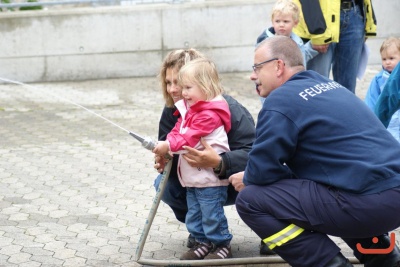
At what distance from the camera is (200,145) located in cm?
504

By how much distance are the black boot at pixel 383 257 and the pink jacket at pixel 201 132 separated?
907 mm

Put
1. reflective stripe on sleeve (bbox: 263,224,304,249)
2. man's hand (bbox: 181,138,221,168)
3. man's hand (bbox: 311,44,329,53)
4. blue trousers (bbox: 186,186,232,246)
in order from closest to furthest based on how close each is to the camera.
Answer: reflective stripe on sleeve (bbox: 263,224,304,249), man's hand (bbox: 181,138,221,168), blue trousers (bbox: 186,186,232,246), man's hand (bbox: 311,44,329,53)

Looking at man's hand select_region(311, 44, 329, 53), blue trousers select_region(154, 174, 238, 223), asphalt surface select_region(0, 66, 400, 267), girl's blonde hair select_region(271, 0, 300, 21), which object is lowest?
asphalt surface select_region(0, 66, 400, 267)

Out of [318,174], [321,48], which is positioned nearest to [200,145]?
[318,174]

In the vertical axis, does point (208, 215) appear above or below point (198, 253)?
above

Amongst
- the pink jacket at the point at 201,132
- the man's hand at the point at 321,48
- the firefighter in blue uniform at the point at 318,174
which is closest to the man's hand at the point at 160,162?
the pink jacket at the point at 201,132

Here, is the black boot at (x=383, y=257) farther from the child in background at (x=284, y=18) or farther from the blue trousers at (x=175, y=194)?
the child in background at (x=284, y=18)

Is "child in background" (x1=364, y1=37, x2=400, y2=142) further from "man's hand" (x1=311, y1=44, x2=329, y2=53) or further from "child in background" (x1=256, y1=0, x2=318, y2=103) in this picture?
"man's hand" (x1=311, y1=44, x2=329, y2=53)

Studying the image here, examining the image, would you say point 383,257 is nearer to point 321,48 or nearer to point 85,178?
point 85,178

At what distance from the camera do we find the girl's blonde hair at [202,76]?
499 cm

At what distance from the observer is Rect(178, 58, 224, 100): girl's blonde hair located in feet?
16.4

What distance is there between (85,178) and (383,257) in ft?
10.2

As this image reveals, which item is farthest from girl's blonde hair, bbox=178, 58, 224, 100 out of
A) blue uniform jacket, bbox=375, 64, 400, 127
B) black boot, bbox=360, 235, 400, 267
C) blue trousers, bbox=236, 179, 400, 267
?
black boot, bbox=360, 235, 400, 267

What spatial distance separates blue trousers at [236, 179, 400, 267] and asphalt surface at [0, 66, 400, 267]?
971 mm
